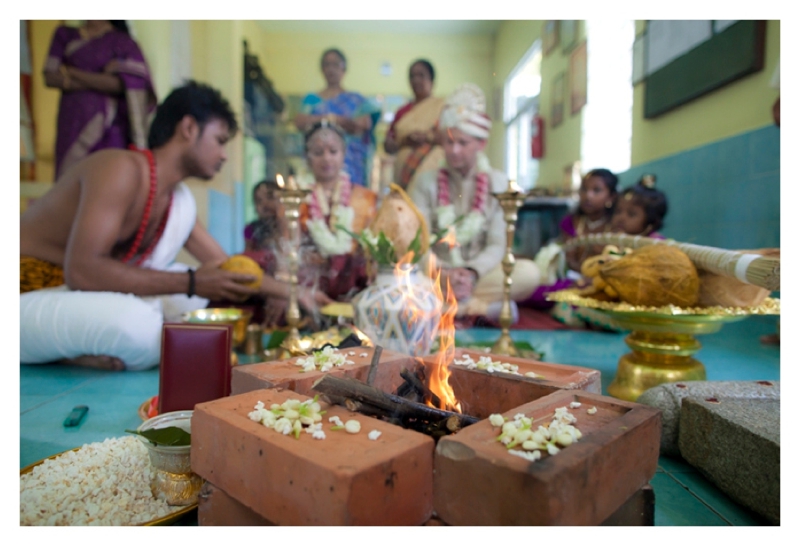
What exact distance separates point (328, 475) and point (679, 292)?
5.21 ft

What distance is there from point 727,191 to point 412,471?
13.4 ft

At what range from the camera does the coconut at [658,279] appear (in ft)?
6.18

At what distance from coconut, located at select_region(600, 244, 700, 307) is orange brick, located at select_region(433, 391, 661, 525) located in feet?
3.21

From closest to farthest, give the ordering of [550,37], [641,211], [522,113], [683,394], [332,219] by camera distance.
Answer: [683,394] → [641,211] → [332,219] → [550,37] → [522,113]

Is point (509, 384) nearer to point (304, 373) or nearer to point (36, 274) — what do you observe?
point (304, 373)

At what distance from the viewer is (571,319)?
3859 millimetres

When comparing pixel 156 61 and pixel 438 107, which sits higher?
pixel 156 61

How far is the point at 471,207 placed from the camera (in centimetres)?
420

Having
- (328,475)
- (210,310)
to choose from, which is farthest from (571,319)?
(328,475)

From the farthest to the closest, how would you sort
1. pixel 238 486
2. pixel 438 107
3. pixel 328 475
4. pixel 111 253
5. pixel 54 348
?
pixel 438 107 → pixel 111 253 → pixel 54 348 → pixel 238 486 → pixel 328 475

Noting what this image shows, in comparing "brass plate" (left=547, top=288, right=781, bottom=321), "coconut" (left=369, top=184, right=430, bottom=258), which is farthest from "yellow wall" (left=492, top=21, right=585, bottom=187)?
"brass plate" (left=547, top=288, right=781, bottom=321)

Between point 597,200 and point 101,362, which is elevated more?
point 597,200

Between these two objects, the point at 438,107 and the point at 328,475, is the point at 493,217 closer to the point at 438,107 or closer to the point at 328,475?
the point at 438,107

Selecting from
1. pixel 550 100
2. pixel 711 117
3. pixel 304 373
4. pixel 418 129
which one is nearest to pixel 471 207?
pixel 418 129
